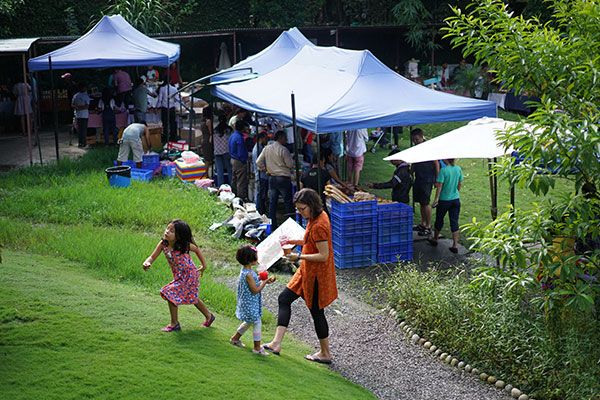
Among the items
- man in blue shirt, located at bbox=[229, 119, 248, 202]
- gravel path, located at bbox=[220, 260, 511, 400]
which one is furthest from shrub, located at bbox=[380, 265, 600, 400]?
man in blue shirt, located at bbox=[229, 119, 248, 202]

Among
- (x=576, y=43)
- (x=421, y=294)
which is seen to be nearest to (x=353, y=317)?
(x=421, y=294)

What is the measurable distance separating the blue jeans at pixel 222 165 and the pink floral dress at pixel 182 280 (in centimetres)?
840

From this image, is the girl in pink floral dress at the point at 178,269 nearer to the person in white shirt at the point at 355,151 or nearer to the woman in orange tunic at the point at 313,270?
the woman in orange tunic at the point at 313,270

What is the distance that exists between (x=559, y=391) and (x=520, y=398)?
394 mm

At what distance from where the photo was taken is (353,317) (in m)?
9.91

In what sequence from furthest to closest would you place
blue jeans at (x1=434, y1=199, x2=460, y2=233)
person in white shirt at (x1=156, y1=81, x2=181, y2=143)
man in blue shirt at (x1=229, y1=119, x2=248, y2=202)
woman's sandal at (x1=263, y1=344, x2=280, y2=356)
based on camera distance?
person in white shirt at (x1=156, y1=81, x2=181, y2=143)
man in blue shirt at (x1=229, y1=119, x2=248, y2=202)
blue jeans at (x1=434, y1=199, x2=460, y2=233)
woman's sandal at (x1=263, y1=344, x2=280, y2=356)

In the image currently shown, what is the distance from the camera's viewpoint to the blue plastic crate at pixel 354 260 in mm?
11906

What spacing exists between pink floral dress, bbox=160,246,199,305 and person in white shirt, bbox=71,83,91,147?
41.6 ft

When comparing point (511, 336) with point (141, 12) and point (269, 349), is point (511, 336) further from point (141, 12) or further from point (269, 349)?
point (141, 12)

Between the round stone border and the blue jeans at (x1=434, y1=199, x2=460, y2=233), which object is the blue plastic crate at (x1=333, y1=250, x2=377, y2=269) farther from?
the round stone border

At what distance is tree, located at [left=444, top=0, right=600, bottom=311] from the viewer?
704 cm

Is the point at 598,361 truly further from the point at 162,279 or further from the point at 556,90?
the point at 162,279

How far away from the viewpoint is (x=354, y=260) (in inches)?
472

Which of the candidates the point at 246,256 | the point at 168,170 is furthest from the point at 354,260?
the point at 168,170
